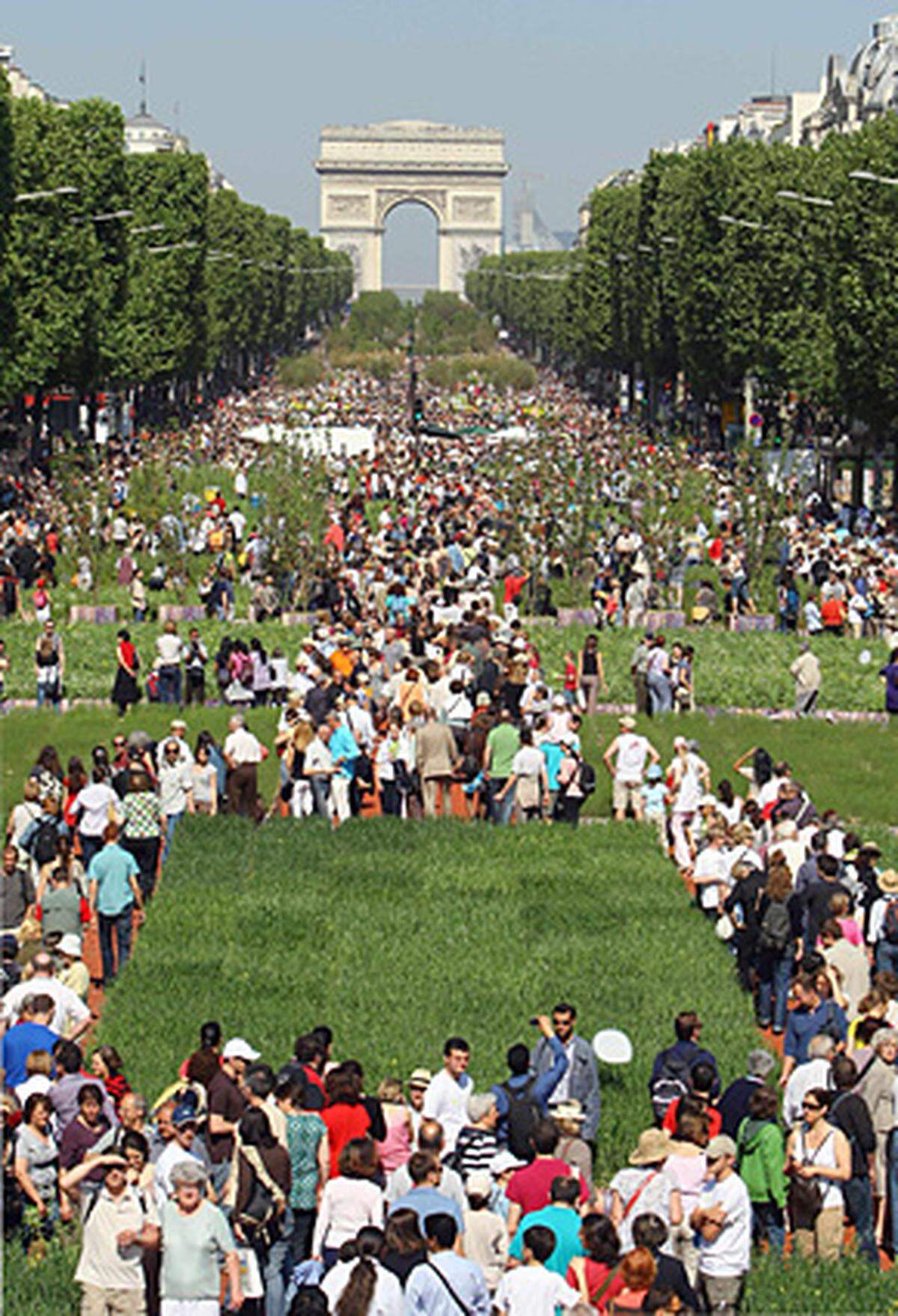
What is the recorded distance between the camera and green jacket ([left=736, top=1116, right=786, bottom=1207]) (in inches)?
555

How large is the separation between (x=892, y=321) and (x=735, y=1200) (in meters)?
49.4

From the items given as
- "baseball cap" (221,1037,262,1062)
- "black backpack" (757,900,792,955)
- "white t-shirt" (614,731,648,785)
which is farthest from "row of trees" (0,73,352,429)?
"baseball cap" (221,1037,262,1062)

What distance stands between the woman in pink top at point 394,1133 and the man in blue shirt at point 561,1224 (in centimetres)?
183

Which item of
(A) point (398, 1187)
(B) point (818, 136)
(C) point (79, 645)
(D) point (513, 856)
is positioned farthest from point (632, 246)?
(A) point (398, 1187)

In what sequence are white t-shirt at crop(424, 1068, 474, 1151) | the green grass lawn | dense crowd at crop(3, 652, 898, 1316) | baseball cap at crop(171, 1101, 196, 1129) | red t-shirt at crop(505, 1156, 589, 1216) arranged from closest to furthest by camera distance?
dense crowd at crop(3, 652, 898, 1316)
red t-shirt at crop(505, 1156, 589, 1216)
baseball cap at crop(171, 1101, 196, 1129)
white t-shirt at crop(424, 1068, 474, 1151)
the green grass lawn

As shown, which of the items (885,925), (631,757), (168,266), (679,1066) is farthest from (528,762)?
(168,266)

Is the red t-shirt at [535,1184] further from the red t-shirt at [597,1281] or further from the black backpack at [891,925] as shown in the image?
the black backpack at [891,925]

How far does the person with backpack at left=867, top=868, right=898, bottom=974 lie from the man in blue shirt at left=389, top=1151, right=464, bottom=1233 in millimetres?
5974

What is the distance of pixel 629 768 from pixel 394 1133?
12964 millimetres

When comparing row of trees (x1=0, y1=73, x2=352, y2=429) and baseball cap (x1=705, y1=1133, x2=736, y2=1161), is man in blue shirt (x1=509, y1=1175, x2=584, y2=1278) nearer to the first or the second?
baseball cap (x1=705, y1=1133, x2=736, y2=1161)

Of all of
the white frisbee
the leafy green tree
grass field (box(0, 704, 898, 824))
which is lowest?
grass field (box(0, 704, 898, 824))

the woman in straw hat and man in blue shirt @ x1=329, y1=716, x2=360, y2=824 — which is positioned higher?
Answer: the woman in straw hat

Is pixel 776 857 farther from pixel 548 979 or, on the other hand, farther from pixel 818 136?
pixel 818 136

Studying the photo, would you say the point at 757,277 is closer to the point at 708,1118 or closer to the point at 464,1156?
the point at 708,1118
